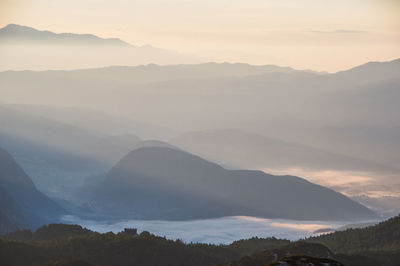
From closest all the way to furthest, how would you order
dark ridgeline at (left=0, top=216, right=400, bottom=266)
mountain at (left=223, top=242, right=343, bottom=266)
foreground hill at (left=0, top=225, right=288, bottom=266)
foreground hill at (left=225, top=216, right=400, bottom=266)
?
mountain at (left=223, top=242, right=343, bottom=266) → foreground hill at (left=225, top=216, right=400, bottom=266) → dark ridgeline at (left=0, top=216, right=400, bottom=266) → foreground hill at (left=0, top=225, right=288, bottom=266)

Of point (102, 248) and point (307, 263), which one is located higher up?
point (102, 248)

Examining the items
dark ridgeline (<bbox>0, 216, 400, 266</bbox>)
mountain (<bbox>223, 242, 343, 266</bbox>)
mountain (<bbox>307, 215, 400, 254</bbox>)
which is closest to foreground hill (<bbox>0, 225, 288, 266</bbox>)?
dark ridgeline (<bbox>0, 216, 400, 266</bbox>)

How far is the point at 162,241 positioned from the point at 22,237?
21706 mm

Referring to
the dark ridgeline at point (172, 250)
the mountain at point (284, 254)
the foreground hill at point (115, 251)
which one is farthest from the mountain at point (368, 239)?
the mountain at point (284, 254)

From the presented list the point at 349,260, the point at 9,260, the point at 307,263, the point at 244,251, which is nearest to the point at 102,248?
the point at 9,260

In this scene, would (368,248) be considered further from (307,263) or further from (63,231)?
(307,263)

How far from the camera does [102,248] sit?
90.2 metres

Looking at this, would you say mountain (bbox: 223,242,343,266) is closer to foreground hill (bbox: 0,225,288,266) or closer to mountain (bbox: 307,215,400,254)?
foreground hill (bbox: 0,225,288,266)

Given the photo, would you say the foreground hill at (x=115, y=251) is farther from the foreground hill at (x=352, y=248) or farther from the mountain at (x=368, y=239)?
the mountain at (x=368, y=239)

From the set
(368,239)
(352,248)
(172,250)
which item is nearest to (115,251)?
(172,250)

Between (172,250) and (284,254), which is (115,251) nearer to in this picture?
(172,250)

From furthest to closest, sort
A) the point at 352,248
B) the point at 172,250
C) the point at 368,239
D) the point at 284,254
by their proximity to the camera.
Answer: the point at 368,239, the point at 352,248, the point at 172,250, the point at 284,254

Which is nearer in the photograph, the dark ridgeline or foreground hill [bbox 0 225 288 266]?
the dark ridgeline

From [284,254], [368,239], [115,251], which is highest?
[368,239]
